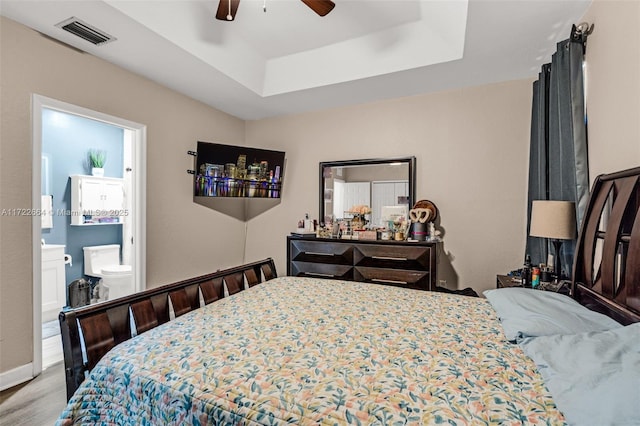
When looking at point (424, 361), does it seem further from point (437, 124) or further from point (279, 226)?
point (279, 226)

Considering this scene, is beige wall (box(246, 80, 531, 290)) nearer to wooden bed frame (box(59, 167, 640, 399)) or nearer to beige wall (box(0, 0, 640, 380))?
beige wall (box(0, 0, 640, 380))

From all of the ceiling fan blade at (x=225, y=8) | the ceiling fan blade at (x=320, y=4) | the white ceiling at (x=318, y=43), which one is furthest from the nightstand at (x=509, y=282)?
the ceiling fan blade at (x=225, y=8)

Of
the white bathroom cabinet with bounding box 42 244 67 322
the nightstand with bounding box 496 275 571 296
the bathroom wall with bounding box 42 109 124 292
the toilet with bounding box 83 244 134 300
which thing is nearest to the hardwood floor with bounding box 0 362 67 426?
the toilet with bounding box 83 244 134 300

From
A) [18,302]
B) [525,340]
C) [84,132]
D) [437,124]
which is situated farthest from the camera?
[84,132]

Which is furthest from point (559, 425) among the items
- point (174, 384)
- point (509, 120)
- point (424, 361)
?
point (509, 120)

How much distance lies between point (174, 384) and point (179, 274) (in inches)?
113

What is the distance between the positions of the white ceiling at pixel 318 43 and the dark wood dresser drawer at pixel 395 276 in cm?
196

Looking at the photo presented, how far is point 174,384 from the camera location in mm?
1068

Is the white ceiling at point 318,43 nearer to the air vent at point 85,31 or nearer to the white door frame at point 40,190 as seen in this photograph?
the air vent at point 85,31

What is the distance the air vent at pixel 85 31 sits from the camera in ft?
7.45

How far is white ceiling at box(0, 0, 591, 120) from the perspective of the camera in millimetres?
2227

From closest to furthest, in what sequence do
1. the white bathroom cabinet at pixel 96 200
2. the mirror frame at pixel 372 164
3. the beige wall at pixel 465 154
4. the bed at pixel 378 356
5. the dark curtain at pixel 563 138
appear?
the bed at pixel 378 356 → the dark curtain at pixel 563 138 → the beige wall at pixel 465 154 → the mirror frame at pixel 372 164 → the white bathroom cabinet at pixel 96 200

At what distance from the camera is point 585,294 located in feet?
5.55

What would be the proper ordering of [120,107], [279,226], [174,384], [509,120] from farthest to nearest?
[279,226] → [509,120] → [120,107] → [174,384]
